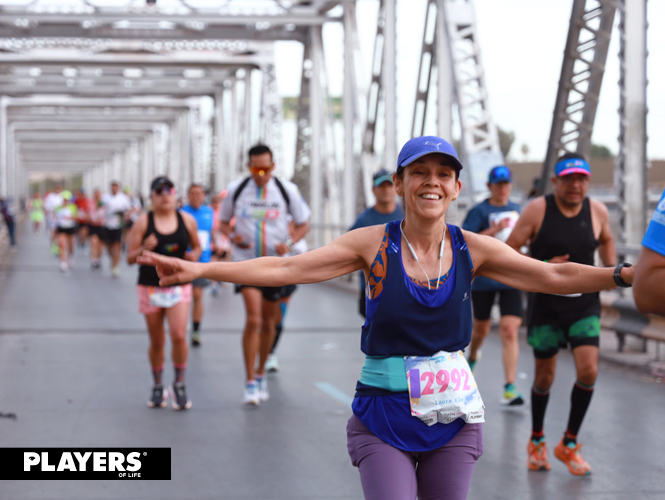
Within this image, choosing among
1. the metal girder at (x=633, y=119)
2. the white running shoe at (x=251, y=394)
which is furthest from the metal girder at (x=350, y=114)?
the white running shoe at (x=251, y=394)

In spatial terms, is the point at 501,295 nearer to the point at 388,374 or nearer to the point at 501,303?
the point at 501,303

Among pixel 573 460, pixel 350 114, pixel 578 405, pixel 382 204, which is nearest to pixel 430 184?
pixel 578 405

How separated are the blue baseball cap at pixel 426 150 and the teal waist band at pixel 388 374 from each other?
0.64 metres

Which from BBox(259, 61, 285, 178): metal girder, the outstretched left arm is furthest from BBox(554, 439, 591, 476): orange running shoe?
BBox(259, 61, 285, 178): metal girder

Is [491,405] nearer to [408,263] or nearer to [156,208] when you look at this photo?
[156,208]

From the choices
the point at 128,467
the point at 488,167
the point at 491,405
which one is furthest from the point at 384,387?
the point at 488,167

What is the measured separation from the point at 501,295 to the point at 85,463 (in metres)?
3.38

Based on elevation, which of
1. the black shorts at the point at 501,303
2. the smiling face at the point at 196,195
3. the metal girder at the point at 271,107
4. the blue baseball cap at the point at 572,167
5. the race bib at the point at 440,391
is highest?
the metal girder at the point at 271,107

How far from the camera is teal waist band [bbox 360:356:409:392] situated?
291 centimetres

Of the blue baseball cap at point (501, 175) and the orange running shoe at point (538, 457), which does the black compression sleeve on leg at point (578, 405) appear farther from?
the blue baseball cap at point (501, 175)

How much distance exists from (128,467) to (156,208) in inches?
96.3

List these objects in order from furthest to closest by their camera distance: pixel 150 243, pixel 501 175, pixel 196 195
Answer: pixel 196 195, pixel 501 175, pixel 150 243

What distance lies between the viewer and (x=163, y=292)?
22.0 feet

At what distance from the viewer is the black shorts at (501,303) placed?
702 centimetres
